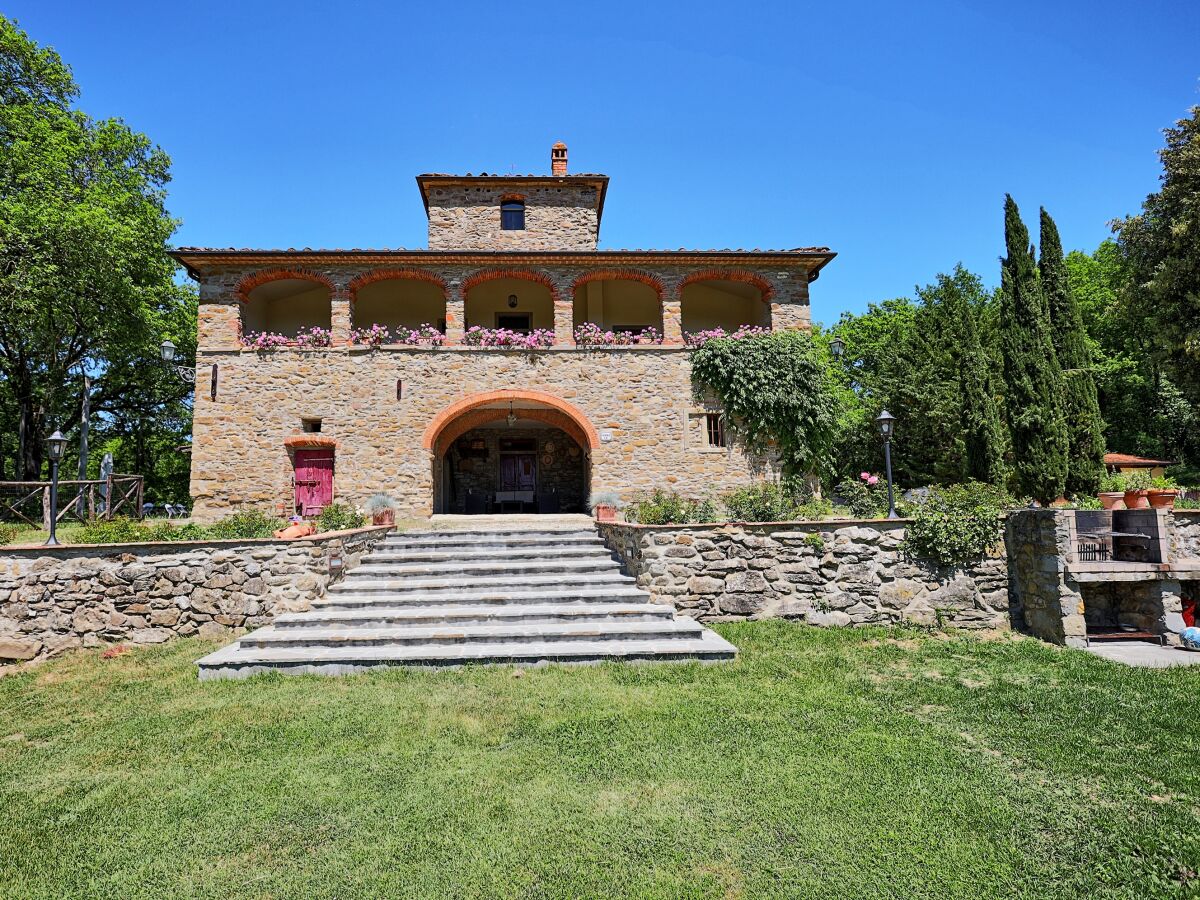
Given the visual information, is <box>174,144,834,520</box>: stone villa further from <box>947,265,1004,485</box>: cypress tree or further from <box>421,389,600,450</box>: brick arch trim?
<box>947,265,1004,485</box>: cypress tree

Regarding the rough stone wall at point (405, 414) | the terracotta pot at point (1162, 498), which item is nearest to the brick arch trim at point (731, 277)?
the rough stone wall at point (405, 414)

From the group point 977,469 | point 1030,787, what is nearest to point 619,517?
point 1030,787

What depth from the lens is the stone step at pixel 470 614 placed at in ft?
23.7

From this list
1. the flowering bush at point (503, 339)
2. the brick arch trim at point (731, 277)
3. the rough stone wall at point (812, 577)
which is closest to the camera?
the rough stone wall at point (812, 577)

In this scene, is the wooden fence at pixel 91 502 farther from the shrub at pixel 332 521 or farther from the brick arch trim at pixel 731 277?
the brick arch trim at pixel 731 277

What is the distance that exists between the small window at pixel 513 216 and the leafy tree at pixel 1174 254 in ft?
55.7

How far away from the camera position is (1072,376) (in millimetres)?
16812

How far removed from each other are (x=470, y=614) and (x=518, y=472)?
11.1 m

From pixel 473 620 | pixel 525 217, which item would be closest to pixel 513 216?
pixel 525 217

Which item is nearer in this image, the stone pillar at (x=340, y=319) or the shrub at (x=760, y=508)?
the shrub at (x=760, y=508)

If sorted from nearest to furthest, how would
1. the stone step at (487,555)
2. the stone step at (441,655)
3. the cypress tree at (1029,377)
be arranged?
the stone step at (441,655), the stone step at (487,555), the cypress tree at (1029,377)

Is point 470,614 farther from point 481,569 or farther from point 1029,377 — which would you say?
point 1029,377

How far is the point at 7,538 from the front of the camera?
8.78 m

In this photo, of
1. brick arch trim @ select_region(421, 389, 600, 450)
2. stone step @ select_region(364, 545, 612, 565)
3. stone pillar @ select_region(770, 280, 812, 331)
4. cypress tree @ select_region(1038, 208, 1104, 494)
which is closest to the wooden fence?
brick arch trim @ select_region(421, 389, 600, 450)
